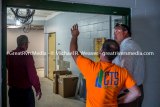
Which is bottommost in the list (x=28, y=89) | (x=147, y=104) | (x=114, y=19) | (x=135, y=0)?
(x=147, y=104)

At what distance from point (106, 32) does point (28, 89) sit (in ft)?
4.76

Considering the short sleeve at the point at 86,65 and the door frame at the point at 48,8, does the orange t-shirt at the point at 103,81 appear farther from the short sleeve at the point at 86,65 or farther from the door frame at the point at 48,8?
the door frame at the point at 48,8

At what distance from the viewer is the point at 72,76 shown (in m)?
3.37

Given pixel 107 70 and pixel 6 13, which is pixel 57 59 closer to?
pixel 6 13

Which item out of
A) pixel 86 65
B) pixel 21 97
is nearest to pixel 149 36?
pixel 86 65

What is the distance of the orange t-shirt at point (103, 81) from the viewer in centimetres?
169

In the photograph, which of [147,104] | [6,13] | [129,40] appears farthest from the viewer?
[147,104]

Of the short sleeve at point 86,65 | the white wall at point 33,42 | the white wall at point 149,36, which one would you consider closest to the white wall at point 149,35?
the white wall at point 149,36

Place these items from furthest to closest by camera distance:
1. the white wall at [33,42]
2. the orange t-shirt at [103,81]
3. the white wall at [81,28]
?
the white wall at [81,28]
the white wall at [33,42]
the orange t-shirt at [103,81]

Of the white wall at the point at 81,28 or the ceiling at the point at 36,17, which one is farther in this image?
the white wall at the point at 81,28

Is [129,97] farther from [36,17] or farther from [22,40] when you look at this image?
[36,17]

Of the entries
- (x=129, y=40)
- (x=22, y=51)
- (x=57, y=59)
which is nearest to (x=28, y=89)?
(x=22, y=51)

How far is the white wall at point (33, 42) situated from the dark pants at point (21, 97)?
368 mm

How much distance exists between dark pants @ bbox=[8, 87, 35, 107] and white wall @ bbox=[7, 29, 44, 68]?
1.21ft
